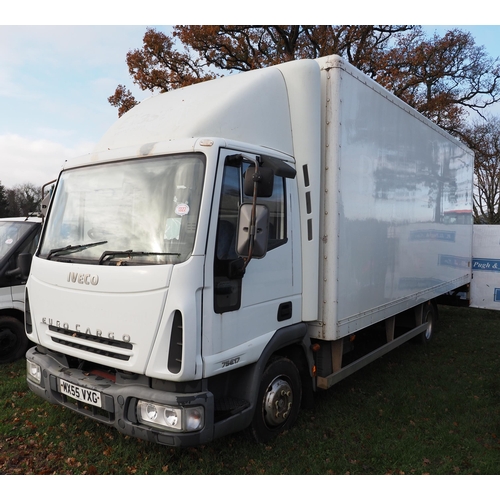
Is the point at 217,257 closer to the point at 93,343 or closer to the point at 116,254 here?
the point at 116,254

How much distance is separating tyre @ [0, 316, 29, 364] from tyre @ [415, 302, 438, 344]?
6.25 metres

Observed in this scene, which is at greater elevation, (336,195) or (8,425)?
(336,195)

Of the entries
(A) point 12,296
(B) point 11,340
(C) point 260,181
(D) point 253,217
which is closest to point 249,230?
(D) point 253,217

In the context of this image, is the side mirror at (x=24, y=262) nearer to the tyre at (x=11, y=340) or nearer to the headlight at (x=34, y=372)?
the headlight at (x=34, y=372)

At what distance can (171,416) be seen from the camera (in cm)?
319

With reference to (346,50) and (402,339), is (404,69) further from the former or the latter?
(402,339)

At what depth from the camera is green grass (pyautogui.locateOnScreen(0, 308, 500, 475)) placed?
3.81 meters

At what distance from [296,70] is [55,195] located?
102 inches

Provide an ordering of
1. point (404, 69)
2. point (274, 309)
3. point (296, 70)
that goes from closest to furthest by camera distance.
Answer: point (274, 309), point (296, 70), point (404, 69)

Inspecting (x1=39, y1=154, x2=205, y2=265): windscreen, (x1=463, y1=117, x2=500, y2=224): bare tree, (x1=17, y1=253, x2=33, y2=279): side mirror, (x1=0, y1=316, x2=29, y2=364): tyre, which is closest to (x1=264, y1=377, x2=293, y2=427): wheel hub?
(x1=39, y1=154, x2=205, y2=265): windscreen

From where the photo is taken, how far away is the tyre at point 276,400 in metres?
3.90

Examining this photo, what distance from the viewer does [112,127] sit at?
450 cm

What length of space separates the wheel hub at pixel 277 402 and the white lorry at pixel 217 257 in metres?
0.01

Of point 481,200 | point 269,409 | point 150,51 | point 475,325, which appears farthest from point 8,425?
point 481,200
